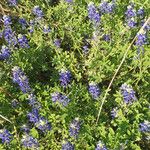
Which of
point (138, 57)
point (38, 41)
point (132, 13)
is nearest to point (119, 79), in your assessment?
point (138, 57)

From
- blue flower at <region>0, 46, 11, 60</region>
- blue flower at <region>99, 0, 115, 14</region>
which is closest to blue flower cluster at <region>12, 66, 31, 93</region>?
blue flower at <region>0, 46, 11, 60</region>

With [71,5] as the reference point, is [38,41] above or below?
below

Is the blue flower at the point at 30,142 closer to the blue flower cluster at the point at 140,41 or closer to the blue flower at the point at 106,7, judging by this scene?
the blue flower cluster at the point at 140,41

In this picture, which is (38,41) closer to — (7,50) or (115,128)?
(7,50)

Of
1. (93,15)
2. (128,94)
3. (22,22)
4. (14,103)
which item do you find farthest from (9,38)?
(128,94)

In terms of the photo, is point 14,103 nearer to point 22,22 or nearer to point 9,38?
point 9,38

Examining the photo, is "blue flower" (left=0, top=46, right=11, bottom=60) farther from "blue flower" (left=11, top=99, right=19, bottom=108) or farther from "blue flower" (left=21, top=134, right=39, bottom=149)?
"blue flower" (left=21, top=134, right=39, bottom=149)
